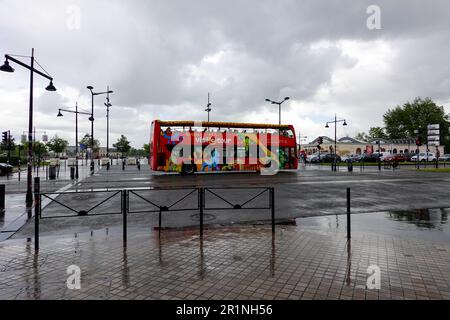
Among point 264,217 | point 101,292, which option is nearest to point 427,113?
point 264,217

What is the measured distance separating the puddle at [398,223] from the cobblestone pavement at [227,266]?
2.36ft

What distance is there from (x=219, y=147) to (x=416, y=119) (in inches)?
3622

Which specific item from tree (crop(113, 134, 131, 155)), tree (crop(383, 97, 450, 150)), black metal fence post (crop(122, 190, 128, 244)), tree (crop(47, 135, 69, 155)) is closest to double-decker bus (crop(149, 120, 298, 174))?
black metal fence post (crop(122, 190, 128, 244))

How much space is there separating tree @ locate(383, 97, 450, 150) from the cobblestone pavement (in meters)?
98.4

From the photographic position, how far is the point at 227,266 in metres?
4.87

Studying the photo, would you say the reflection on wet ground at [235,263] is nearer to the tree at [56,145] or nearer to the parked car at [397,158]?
the parked car at [397,158]

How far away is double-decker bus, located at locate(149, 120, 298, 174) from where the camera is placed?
2395cm

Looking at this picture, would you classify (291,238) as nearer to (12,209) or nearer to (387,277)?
(387,277)

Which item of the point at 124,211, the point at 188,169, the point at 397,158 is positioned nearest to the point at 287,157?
the point at 188,169

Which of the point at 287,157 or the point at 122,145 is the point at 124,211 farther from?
the point at 122,145

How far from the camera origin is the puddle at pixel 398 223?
6.99 metres

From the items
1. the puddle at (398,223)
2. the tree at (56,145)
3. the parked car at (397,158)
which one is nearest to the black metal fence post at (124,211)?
the puddle at (398,223)

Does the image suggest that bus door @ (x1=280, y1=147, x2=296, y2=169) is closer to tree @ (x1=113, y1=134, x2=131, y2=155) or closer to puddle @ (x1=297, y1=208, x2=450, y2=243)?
puddle @ (x1=297, y1=208, x2=450, y2=243)

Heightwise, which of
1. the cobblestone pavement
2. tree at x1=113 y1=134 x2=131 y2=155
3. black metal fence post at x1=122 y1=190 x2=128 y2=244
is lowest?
the cobblestone pavement
